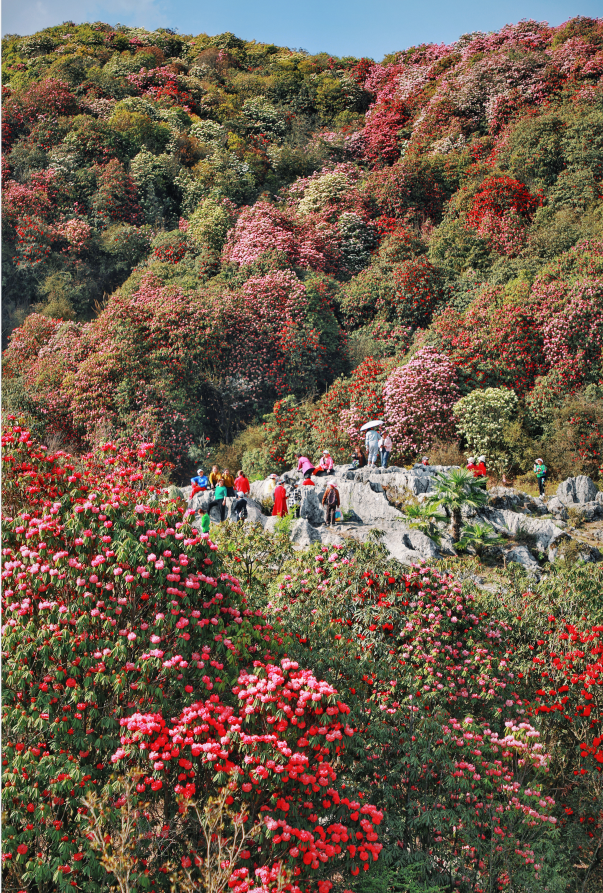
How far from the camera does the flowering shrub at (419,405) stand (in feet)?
53.0

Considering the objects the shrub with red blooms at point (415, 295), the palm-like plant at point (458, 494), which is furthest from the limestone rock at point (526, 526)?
the shrub with red blooms at point (415, 295)

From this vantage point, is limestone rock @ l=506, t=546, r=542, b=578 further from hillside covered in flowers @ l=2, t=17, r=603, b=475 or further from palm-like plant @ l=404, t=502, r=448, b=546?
hillside covered in flowers @ l=2, t=17, r=603, b=475

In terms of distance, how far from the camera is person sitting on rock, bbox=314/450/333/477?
13.8 m

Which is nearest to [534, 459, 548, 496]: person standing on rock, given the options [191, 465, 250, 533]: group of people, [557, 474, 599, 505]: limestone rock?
[557, 474, 599, 505]: limestone rock

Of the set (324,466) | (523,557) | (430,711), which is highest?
(324,466)

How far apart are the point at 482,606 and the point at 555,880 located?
2.64 meters

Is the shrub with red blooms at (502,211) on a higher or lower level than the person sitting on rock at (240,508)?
higher

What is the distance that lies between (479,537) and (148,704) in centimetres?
819

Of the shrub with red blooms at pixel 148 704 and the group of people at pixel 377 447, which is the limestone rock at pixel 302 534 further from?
the shrub with red blooms at pixel 148 704

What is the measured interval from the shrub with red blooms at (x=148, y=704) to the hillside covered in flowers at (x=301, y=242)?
470 inches

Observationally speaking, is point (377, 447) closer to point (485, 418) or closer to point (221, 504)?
point (485, 418)

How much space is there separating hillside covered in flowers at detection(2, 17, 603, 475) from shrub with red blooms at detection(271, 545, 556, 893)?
32.7ft

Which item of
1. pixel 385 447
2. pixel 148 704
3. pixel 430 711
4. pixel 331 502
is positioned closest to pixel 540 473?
pixel 385 447

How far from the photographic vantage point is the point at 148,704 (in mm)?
4043
